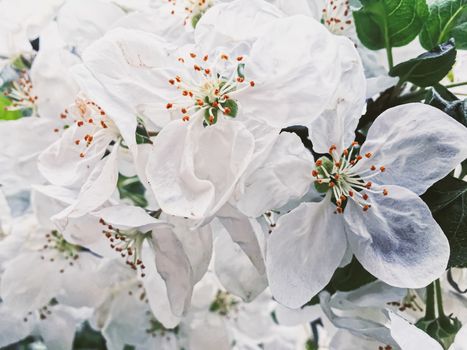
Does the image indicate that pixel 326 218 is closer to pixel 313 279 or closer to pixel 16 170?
pixel 313 279

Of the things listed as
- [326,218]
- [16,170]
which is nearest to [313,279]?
[326,218]

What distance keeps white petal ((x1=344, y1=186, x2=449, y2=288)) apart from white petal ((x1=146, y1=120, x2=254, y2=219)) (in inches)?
5.4

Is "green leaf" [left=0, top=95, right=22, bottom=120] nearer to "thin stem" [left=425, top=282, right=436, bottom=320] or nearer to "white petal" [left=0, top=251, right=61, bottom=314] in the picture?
"white petal" [left=0, top=251, right=61, bottom=314]

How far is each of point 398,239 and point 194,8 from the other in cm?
35

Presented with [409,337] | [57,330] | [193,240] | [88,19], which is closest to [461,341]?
[409,337]

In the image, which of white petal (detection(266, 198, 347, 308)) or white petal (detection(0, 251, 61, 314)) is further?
white petal (detection(0, 251, 61, 314))

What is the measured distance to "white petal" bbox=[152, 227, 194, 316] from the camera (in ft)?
2.29

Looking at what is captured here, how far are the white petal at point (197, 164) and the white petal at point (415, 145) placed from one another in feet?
0.46

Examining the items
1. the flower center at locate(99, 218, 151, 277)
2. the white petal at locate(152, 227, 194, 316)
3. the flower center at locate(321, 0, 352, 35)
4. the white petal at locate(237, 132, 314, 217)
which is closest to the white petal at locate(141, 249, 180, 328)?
the flower center at locate(99, 218, 151, 277)

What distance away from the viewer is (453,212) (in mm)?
688

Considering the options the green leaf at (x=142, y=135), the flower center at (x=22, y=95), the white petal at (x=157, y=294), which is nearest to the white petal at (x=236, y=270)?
the white petal at (x=157, y=294)

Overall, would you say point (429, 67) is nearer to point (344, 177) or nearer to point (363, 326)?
point (344, 177)

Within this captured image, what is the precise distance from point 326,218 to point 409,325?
124mm

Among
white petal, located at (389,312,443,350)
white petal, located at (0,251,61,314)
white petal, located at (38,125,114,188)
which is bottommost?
white petal, located at (0,251,61,314)
